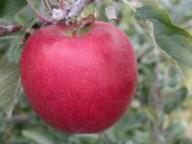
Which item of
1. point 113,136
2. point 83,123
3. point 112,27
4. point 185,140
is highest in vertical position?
point 112,27

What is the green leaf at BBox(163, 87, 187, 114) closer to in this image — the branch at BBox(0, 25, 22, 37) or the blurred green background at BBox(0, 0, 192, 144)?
the blurred green background at BBox(0, 0, 192, 144)

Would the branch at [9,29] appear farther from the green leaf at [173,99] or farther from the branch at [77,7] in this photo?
the green leaf at [173,99]

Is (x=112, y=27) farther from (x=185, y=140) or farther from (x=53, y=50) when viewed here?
(x=185, y=140)

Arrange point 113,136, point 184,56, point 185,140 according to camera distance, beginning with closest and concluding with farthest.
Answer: point 184,56 → point 113,136 → point 185,140

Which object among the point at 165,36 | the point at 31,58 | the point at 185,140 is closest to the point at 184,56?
the point at 165,36

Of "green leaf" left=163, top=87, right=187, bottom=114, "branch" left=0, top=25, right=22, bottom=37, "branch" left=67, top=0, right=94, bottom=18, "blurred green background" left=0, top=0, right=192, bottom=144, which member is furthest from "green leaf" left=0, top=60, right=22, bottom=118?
"green leaf" left=163, top=87, right=187, bottom=114

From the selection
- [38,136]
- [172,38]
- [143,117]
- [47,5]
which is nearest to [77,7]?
[47,5]

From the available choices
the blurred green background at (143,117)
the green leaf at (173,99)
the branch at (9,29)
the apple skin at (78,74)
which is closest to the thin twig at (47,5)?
the apple skin at (78,74)
